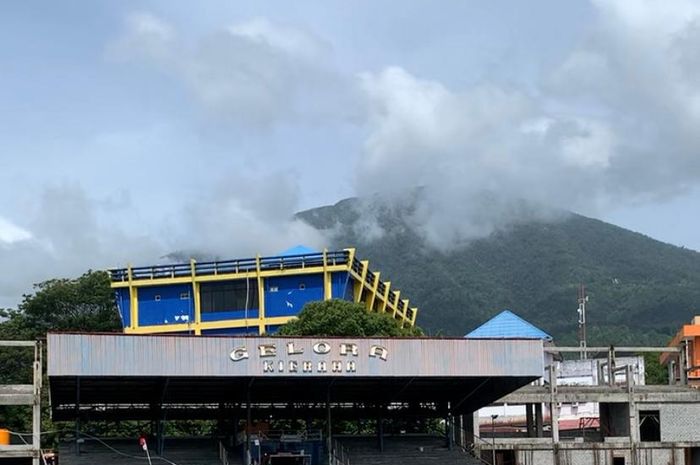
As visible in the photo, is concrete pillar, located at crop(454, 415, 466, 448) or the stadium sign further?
concrete pillar, located at crop(454, 415, 466, 448)

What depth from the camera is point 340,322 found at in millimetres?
56125

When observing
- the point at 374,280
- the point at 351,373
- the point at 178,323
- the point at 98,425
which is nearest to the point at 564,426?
the point at 374,280

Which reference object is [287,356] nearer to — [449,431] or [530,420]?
[449,431]

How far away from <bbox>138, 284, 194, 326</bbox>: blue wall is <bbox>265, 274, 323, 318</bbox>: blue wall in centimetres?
539

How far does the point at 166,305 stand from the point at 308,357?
127ft

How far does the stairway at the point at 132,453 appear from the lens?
41.9 meters

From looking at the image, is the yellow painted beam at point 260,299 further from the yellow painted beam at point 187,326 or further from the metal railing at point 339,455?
the metal railing at point 339,455

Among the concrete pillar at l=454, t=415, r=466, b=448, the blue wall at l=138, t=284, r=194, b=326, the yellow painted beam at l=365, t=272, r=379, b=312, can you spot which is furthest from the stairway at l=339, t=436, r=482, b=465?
the blue wall at l=138, t=284, r=194, b=326

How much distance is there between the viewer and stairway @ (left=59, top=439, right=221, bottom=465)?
41875 millimetres

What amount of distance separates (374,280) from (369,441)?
3110 cm

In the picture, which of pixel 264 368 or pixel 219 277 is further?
pixel 219 277

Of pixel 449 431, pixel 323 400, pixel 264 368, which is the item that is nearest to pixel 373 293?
pixel 449 431

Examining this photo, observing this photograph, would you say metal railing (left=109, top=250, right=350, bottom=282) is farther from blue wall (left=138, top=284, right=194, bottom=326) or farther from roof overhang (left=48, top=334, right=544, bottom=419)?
roof overhang (left=48, top=334, right=544, bottom=419)

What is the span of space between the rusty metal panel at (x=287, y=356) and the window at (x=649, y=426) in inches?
601
